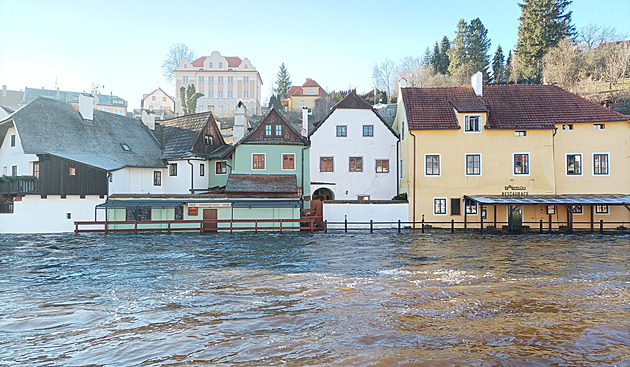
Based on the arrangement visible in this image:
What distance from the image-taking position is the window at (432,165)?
112ft

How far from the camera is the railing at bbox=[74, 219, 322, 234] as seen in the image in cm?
3139

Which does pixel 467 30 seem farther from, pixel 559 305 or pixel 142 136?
pixel 559 305

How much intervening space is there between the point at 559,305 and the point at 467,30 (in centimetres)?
7159

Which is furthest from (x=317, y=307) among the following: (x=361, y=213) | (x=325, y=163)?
(x=325, y=163)

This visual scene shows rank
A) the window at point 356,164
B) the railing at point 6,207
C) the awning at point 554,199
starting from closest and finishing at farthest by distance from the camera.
→ the awning at point 554,199 < the railing at point 6,207 < the window at point 356,164

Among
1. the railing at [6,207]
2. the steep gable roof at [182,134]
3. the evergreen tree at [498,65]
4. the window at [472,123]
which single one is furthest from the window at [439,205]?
the evergreen tree at [498,65]

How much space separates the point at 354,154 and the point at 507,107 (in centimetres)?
1285

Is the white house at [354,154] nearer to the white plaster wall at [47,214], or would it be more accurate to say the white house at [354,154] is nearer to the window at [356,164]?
the window at [356,164]

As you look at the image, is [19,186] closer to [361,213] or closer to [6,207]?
[6,207]

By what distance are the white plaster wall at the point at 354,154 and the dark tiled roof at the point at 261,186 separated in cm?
340

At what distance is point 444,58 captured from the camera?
7831 centimetres

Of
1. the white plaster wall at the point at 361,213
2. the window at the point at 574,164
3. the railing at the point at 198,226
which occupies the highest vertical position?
the window at the point at 574,164

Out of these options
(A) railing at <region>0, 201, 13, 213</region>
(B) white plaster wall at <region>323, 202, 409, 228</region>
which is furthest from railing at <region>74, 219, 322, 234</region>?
(A) railing at <region>0, 201, 13, 213</region>

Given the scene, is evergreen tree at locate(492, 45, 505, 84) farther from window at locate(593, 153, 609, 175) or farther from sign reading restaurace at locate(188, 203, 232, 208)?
sign reading restaurace at locate(188, 203, 232, 208)
